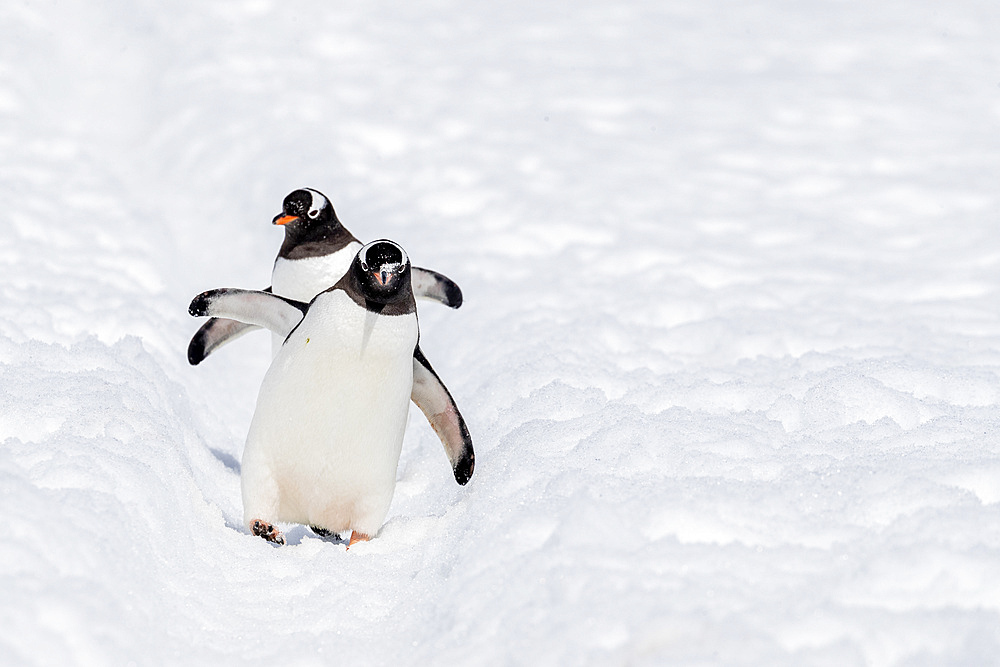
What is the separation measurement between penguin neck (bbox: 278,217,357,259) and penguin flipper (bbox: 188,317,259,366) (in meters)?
0.32

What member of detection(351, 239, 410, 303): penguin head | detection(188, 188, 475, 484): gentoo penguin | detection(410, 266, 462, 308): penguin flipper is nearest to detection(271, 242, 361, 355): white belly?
detection(188, 188, 475, 484): gentoo penguin

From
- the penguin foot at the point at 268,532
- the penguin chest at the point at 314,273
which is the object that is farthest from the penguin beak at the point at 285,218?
the penguin foot at the point at 268,532

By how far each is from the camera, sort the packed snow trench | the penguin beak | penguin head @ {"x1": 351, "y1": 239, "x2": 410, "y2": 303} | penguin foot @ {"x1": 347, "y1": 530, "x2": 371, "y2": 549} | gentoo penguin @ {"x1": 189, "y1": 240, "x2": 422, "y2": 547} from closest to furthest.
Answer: the packed snow trench
penguin head @ {"x1": 351, "y1": 239, "x2": 410, "y2": 303}
gentoo penguin @ {"x1": 189, "y1": 240, "x2": 422, "y2": 547}
penguin foot @ {"x1": 347, "y1": 530, "x2": 371, "y2": 549}
the penguin beak

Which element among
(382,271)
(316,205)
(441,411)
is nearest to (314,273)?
(316,205)

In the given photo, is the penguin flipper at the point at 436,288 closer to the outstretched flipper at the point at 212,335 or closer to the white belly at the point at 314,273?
the white belly at the point at 314,273

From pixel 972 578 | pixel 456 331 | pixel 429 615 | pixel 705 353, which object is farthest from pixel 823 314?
pixel 429 615

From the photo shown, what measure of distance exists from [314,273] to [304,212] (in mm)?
219

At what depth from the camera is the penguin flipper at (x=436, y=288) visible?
340 cm

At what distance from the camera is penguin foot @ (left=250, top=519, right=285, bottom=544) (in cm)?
270

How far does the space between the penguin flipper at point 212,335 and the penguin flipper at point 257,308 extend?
470 mm

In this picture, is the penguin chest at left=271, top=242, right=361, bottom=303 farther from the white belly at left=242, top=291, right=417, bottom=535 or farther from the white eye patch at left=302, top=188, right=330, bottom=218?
the white belly at left=242, top=291, right=417, bottom=535

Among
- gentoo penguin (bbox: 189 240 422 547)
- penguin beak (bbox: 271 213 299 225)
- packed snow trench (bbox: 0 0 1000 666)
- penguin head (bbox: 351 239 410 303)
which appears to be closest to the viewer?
packed snow trench (bbox: 0 0 1000 666)

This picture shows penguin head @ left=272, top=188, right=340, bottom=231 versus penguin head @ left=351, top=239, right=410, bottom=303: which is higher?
penguin head @ left=351, top=239, right=410, bottom=303

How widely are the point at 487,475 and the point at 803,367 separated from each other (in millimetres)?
1424
